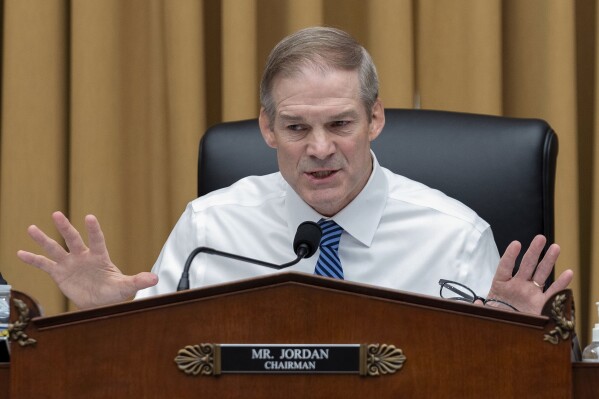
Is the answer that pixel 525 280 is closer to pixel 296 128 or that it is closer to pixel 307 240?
pixel 307 240

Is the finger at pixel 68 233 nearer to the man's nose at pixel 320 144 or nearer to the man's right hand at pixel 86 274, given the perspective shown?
the man's right hand at pixel 86 274

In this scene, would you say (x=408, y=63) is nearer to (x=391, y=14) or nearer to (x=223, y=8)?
(x=391, y=14)

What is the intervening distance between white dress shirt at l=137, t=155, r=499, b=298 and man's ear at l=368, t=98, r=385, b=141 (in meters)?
0.07

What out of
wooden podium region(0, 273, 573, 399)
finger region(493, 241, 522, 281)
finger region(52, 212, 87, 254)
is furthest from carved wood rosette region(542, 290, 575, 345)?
finger region(52, 212, 87, 254)

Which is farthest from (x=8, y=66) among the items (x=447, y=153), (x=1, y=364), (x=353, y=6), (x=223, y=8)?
(x=1, y=364)

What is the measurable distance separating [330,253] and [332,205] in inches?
4.7

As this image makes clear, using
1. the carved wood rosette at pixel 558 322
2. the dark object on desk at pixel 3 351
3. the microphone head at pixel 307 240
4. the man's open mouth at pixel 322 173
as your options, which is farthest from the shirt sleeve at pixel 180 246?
the carved wood rosette at pixel 558 322

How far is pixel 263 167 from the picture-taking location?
2.13 metres

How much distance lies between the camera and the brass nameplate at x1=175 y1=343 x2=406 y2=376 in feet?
3.27

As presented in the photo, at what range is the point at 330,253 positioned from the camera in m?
1.88

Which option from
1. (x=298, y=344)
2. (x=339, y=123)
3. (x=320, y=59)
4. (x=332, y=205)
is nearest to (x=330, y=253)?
(x=332, y=205)

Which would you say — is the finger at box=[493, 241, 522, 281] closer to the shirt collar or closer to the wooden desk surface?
the wooden desk surface

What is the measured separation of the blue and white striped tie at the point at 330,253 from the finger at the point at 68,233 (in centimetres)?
45

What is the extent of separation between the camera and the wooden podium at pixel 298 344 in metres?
0.99
